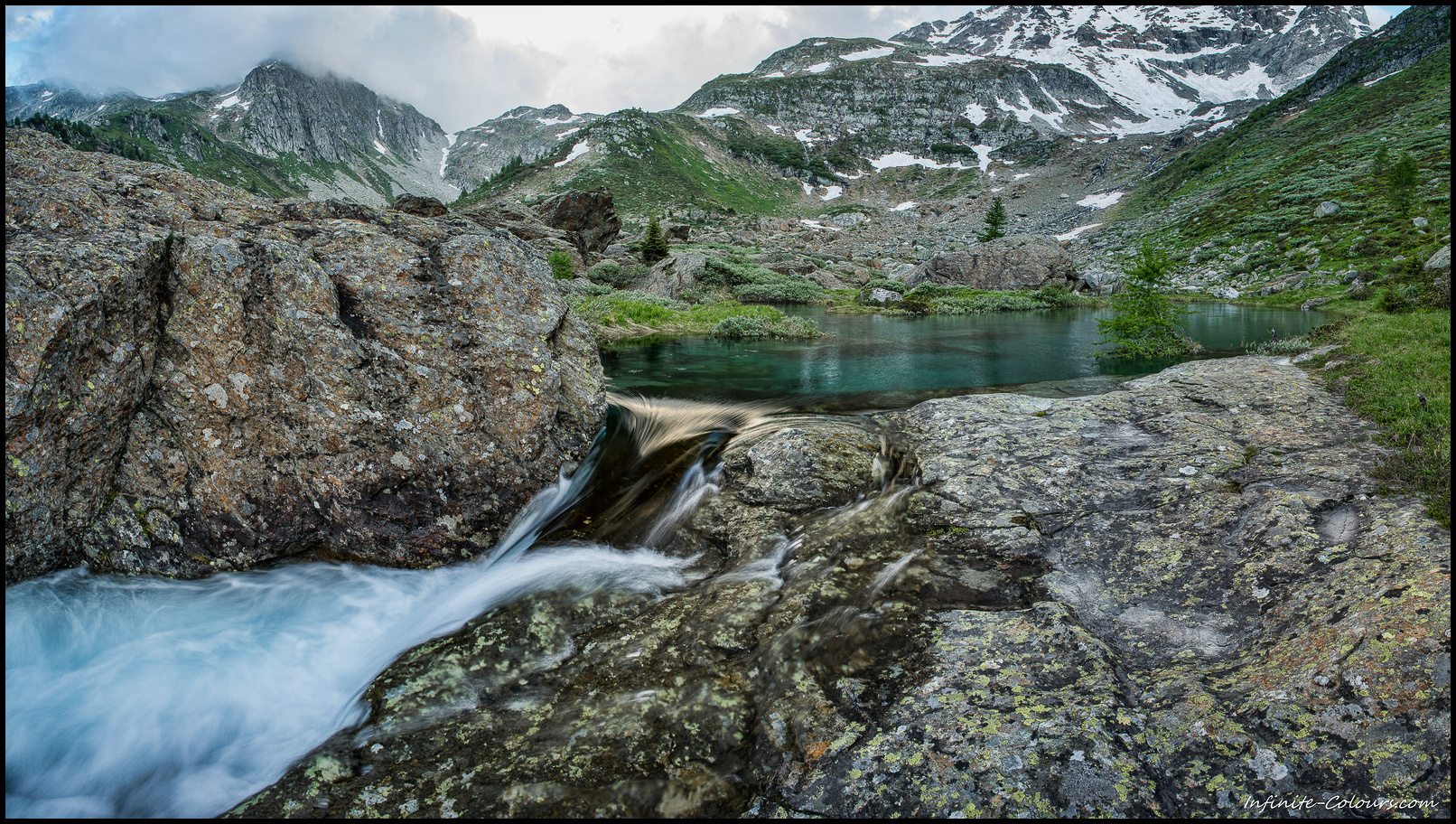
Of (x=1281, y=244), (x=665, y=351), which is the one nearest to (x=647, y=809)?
(x=665, y=351)

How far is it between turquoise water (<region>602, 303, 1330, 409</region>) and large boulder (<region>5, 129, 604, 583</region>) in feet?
19.5

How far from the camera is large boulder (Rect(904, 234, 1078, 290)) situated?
50.8 meters

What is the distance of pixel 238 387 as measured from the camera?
588cm

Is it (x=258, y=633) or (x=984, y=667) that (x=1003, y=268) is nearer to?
(x=984, y=667)

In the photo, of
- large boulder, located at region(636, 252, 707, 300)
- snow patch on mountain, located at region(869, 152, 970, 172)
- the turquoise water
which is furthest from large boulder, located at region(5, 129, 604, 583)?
snow patch on mountain, located at region(869, 152, 970, 172)

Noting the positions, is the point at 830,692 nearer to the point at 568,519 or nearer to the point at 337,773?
the point at 337,773

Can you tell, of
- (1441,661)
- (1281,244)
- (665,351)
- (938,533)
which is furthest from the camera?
(1281,244)

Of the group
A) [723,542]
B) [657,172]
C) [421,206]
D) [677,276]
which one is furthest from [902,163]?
[723,542]

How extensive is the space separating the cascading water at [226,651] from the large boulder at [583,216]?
44395 mm

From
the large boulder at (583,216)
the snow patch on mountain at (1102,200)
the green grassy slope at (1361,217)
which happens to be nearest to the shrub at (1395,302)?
the green grassy slope at (1361,217)

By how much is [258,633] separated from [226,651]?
0.26 m

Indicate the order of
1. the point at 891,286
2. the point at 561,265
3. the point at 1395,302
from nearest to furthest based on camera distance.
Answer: the point at 1395,302 → the point at 561,265 → the point at 891,286

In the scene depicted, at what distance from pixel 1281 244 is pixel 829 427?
63354 mm

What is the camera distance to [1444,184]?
1965 inches
